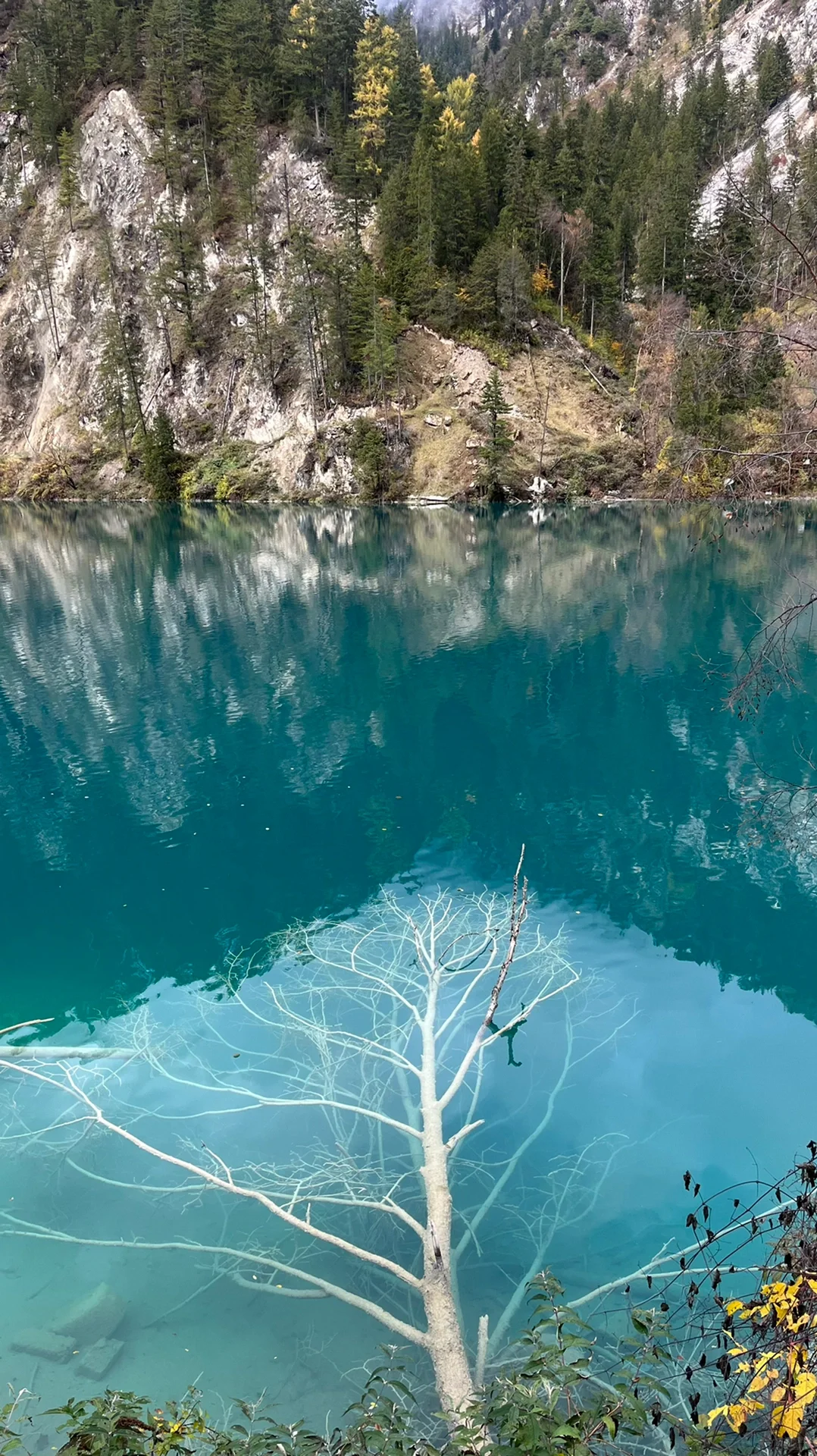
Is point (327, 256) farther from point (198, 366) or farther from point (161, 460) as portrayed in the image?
point (161, 460)

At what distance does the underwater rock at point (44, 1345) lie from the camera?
6.48 m

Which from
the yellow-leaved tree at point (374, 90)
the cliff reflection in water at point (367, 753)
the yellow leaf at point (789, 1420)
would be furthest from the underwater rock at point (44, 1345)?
the yellow-leaved tree at point (374, 90)

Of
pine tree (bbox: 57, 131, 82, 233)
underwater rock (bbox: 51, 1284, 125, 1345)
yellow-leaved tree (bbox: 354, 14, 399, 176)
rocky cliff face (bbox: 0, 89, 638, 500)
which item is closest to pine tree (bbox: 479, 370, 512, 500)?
rocky cliff face (bbox: 0, 89, 638, 500)

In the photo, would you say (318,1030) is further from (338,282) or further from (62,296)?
(62,296)

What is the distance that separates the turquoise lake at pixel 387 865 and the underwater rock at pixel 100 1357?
0.23 feet

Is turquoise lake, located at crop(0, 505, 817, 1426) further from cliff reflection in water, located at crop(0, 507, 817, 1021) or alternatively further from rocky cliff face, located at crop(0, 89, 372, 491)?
rocky cliff face, located at crop(0, 89, 372, 491)

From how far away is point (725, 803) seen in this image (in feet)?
56.1

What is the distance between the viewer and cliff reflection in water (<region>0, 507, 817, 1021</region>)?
13.4 meters

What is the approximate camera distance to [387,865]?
1474 cm

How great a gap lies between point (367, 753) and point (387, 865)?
5.74 meters

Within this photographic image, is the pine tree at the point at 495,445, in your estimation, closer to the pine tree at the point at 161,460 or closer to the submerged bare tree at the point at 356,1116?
the pine tree at the point at 161,460

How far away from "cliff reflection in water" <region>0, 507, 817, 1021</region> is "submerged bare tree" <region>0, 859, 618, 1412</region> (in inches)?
63.9

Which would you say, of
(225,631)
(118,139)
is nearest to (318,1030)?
(225,631)

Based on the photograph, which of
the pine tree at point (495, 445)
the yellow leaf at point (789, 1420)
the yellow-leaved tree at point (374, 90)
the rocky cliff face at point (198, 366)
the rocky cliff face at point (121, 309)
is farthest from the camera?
the yellow-leaved tree at point (374, 90)
